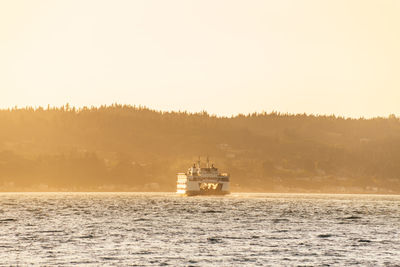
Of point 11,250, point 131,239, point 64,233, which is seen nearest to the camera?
point 11,250

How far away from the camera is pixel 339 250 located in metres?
84.0

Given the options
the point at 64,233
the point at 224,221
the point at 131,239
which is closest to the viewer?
the point at 131,239

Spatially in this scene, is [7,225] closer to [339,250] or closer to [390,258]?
[339,250]

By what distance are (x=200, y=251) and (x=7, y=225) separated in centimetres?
4906

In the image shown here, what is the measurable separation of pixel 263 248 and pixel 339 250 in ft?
26.4

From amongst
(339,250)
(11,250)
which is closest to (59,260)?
(11,250)

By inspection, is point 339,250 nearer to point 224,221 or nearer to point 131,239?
point 131,239

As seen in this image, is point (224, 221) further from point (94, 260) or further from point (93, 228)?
point (94, 260)

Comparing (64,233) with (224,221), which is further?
(224,221)

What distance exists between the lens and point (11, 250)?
262ft

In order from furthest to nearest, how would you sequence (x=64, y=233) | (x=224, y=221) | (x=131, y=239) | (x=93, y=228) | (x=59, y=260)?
(x=224, y=221)
(x=93, y=228)
(x=64, y=233)
(x=131, y=239)
(x=59, y=260)

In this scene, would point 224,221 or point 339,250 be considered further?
point 224,221

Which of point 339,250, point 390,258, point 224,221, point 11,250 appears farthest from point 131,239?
point 224,221

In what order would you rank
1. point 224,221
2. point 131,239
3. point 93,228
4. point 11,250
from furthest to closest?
point 224,221 → point 93,228 → point 131,239 → point 11,250
